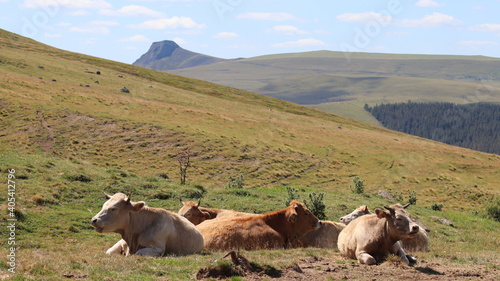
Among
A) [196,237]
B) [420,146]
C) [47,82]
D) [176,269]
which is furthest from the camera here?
[420,146]

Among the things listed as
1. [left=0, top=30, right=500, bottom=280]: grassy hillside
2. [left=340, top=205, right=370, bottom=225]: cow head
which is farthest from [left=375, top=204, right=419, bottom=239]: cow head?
[left=340, top=205, right=370, bottom=225]: cow head

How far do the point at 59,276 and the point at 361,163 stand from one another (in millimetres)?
66574

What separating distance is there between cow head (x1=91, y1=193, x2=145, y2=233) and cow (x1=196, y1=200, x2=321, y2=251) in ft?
8.48

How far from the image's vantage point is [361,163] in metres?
73.0

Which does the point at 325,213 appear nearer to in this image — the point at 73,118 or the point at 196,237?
the point at 196,237

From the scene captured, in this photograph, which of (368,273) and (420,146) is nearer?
(368,273)

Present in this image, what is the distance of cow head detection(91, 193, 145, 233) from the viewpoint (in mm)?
12629

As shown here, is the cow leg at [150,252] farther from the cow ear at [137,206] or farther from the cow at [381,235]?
the cow at [381,235]

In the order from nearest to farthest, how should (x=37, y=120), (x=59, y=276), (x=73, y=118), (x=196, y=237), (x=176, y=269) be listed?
(x=59, y=276), (x=176, y=269), (x=196, y=237), (x=37, y=120), (x=73, y=118)

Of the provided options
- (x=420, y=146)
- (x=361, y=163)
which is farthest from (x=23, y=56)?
(x=420, y=146)

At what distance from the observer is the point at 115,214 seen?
1288 cm

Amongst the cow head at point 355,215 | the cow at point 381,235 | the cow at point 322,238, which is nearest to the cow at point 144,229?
the cow at point 322,238

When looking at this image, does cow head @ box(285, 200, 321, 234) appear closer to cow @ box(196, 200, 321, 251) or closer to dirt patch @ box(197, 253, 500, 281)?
cow @ box(196, 200, 321, 251)

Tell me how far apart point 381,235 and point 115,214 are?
21.8ft
